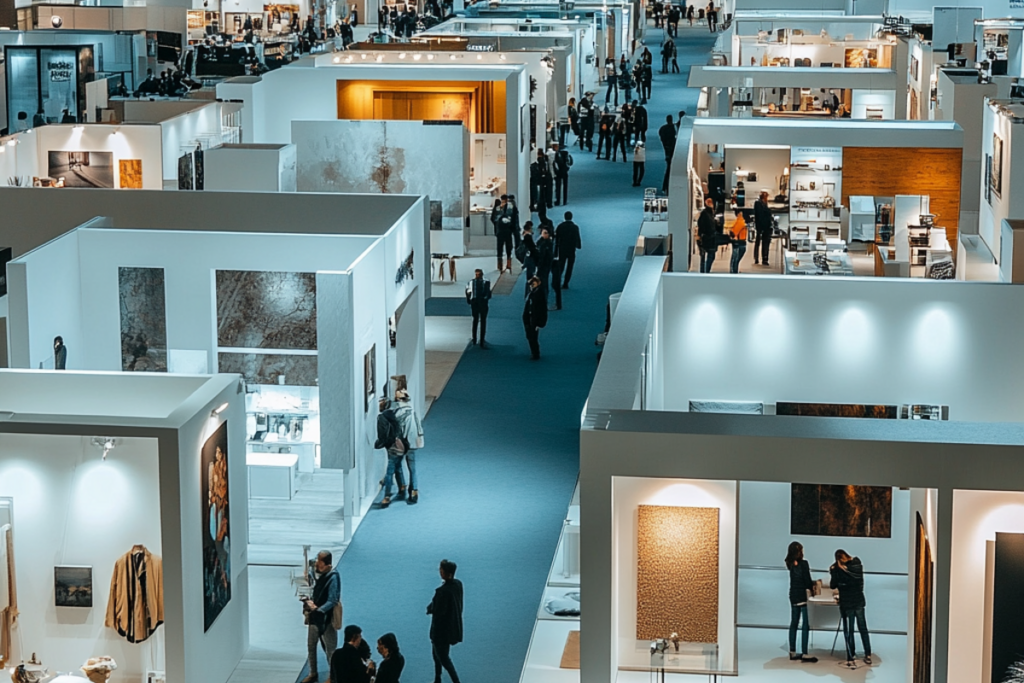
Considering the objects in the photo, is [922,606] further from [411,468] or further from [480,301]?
[480,301]

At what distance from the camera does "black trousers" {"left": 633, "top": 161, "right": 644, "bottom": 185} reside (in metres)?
30.5

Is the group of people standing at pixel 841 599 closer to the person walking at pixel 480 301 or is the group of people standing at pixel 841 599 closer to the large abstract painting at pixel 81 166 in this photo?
the person walking at pixel 480 301

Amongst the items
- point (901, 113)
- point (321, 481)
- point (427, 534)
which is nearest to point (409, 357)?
point (321, 481)

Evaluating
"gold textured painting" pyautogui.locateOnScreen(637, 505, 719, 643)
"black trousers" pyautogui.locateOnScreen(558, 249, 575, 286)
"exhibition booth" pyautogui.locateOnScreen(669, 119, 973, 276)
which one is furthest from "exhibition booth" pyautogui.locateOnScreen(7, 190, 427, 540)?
"black trousers" pyautogui.locateOnScreen(558, 249, 575, 286)

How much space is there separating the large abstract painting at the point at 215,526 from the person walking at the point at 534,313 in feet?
26.9

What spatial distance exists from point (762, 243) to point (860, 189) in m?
1.40

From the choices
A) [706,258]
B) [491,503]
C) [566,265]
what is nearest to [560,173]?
[566,265]

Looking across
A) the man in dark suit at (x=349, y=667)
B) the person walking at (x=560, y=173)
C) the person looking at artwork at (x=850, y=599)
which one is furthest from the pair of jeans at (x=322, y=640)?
the person walking at (x=560, y=173)

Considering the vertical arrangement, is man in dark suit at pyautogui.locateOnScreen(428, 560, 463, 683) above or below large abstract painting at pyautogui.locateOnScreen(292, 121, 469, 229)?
below

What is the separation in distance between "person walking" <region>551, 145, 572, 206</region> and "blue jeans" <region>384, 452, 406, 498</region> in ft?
49.1

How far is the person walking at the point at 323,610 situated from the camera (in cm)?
1003

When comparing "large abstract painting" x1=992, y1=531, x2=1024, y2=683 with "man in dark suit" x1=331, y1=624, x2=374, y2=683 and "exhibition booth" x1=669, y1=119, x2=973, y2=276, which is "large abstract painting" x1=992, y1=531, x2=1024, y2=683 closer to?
"man in dark suit" x1=331, y1=624, x2=374, y2=683

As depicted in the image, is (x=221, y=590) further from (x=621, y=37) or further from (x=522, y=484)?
(x=621, y=37)

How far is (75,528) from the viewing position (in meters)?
9.73
